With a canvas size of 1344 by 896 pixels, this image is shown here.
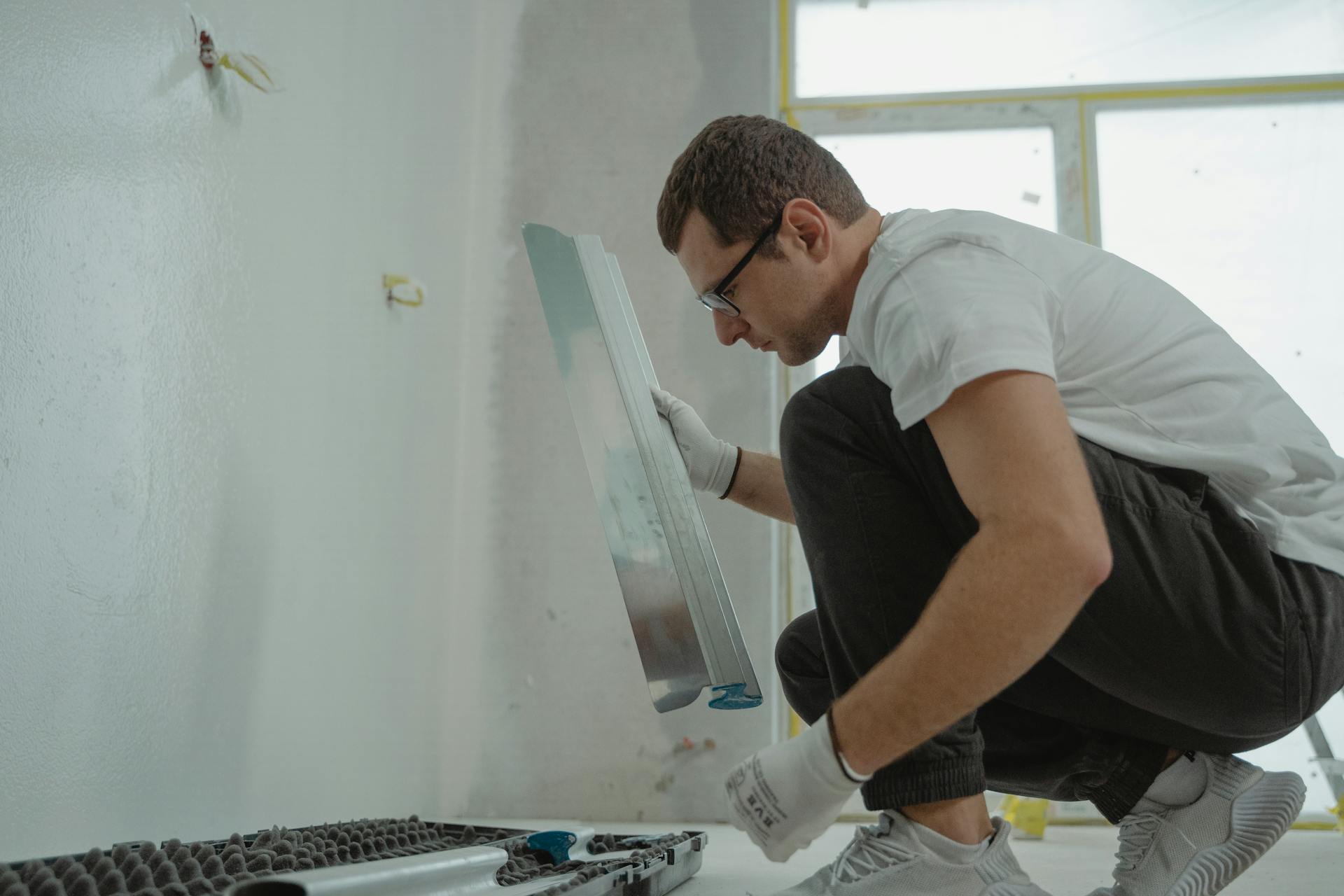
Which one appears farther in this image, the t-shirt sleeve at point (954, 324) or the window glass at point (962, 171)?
the window glass at point (962, 171)

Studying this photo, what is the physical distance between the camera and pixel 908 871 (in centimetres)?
85

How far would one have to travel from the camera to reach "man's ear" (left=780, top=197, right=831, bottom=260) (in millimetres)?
1041

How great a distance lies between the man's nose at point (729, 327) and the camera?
1183 millimetres

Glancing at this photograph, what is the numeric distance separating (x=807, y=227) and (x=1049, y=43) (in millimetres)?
2044

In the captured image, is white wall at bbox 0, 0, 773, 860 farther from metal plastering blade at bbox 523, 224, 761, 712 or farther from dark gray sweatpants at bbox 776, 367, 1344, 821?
dark gray sweatpants at bbox 776, 367, 1344, 821

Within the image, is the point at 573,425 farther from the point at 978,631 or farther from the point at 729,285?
the point at 978,631

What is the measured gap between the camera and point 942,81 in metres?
2.69

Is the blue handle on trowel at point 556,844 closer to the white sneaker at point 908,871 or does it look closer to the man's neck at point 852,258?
the white sneaker at point 908,871

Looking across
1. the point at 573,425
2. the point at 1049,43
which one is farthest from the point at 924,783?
the point at 1049,43

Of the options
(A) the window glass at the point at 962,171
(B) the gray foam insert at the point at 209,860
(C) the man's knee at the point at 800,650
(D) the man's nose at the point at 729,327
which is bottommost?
(B) the gray foam insert at the point at 209,860

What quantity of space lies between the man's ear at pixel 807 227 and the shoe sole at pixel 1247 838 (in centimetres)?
68

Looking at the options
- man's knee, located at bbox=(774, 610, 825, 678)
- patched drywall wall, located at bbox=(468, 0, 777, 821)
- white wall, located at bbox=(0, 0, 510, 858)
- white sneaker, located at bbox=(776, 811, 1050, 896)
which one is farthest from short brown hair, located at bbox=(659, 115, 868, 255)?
patched drywall wall, located at bbox=(468, 0, 777, 821)

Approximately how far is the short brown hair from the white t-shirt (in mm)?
158

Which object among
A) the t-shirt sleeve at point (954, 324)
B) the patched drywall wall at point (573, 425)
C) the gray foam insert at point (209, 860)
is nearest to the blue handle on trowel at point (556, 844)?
the gray foam insert at point (209, 860)
